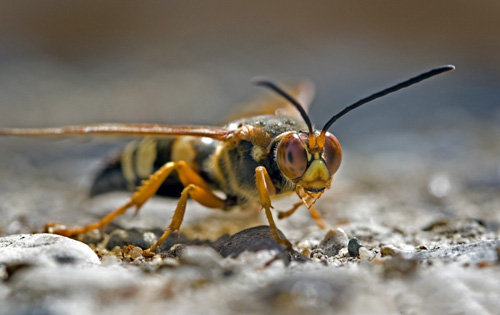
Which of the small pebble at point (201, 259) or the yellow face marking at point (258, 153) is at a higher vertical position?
the yellow face marking at point (258, 153)

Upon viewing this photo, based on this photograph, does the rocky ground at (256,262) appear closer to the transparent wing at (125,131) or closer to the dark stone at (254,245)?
the dark stone at (254,245)

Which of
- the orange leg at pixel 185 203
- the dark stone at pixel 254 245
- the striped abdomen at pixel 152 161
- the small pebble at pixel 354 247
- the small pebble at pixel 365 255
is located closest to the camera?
the dark stone at pixel 254 245

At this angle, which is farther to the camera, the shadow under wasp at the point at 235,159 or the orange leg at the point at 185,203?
the orange leg at the point at 185,203

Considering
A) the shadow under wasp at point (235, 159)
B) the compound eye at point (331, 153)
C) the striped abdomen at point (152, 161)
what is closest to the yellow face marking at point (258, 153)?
the shadow under wasp at point (235, 159)

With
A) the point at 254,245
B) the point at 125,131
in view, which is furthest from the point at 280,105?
the point at 254,245

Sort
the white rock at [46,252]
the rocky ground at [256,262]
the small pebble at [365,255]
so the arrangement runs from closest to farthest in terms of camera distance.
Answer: the rocky ground at [256,262] → the white rock at [46,252] → the small pebble at [365,255]

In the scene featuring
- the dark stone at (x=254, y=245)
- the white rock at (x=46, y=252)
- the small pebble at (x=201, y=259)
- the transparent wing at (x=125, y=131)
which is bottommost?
the white rock at (x=46, y=252)

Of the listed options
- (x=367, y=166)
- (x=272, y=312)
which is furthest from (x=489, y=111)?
(x=272, y=312)

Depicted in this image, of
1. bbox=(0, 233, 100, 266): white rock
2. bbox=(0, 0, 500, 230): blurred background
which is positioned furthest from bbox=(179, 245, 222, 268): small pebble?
bbox=(0, 0, 500, 230): blurred background

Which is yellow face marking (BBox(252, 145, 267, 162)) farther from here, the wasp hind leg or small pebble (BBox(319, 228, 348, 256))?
small pebble (BBox(319, 228, 348, 256))
